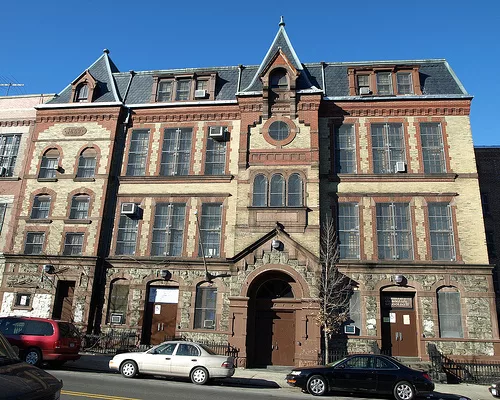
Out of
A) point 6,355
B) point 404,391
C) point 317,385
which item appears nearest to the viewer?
point 6,355

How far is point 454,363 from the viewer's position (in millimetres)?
18844

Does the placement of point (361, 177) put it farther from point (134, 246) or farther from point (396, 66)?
point (134, 246)

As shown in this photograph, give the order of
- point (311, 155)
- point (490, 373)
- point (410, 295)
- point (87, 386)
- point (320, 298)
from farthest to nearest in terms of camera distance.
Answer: point (311, 155) < point (410, 295) < point (320, 298) < point (490, 373) < point (87, 386)

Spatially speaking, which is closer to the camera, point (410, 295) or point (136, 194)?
point (410, 295)

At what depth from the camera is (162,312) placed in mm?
22672

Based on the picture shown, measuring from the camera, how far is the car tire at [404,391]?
13.0 m

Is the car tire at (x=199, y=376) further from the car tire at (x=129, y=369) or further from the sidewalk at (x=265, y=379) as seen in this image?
the car tire at (x=129, y=369)

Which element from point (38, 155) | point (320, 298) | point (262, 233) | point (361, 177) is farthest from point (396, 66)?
point (38, 155)

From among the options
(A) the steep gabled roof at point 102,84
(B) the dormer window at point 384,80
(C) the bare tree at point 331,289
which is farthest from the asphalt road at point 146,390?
(A) the steep gabled roof at point 102,84

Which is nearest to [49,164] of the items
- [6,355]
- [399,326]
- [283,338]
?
[283,338]

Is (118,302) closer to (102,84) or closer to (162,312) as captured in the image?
(162,312)

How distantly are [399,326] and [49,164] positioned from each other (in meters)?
22.5

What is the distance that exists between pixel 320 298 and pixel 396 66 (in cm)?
1517

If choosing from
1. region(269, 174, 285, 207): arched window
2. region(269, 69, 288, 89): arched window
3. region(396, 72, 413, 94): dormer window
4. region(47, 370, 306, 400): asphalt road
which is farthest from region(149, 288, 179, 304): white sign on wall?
region(396, 72, 413, 94): dormer window
